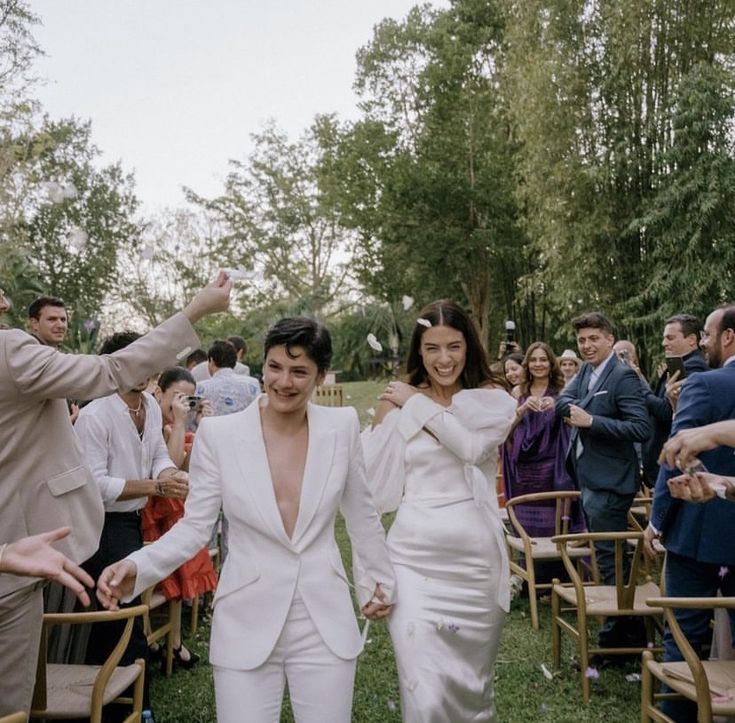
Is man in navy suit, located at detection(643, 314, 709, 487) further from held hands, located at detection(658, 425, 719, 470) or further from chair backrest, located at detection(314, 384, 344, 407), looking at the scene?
chair backrest, located at detection(314, 384, 344, 407)

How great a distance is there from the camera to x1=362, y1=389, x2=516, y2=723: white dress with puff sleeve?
124 inches

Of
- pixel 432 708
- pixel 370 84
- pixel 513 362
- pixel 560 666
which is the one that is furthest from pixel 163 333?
pixel 370 84

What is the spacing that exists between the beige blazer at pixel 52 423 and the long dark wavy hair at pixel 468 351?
1.28 metres

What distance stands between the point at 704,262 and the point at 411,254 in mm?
11887

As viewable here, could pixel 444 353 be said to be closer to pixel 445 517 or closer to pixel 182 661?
pixel 445 517

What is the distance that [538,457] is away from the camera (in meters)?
6.89

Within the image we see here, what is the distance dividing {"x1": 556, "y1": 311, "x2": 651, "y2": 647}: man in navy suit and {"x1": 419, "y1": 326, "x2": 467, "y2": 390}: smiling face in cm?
196

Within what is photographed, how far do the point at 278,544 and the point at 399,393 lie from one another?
1.30 metres

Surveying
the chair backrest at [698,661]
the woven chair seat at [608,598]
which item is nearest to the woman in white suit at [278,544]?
the chair backrest at [698,661]

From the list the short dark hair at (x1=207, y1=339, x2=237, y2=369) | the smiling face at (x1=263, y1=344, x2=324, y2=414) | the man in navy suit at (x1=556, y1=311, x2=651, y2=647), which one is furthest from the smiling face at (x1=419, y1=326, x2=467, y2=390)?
the short dark hair at (x1=207, y1=339, x2=237, y2=369)

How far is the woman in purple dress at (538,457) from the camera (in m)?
6.74

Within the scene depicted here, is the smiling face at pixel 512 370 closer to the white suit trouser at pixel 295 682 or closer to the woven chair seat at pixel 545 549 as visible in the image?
the woven chair seat at pixel 545 549

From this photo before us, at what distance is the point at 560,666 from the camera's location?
17.1 ft

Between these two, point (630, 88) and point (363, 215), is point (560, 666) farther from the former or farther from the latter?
point (363, 215)
